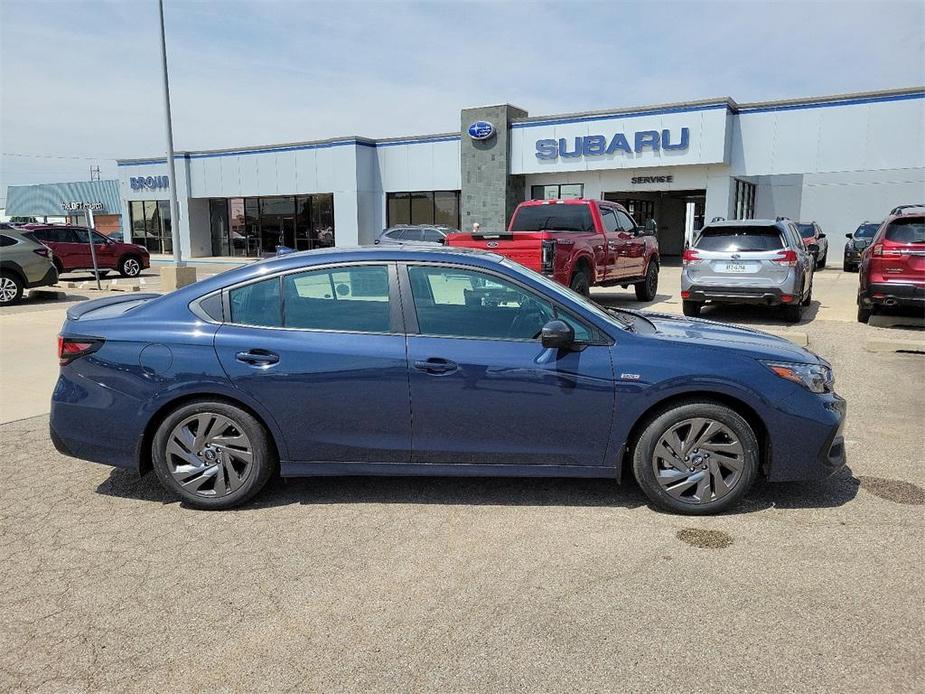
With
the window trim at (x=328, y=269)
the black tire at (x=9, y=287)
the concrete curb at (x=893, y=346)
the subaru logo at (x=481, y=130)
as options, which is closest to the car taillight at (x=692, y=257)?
the concrete curb at (x=893, y=346)

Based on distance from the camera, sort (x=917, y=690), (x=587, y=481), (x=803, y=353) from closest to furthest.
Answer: (x=917, y=690) < (x=803, y=353) < (x=587, y=481)

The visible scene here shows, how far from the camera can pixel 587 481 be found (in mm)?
4801

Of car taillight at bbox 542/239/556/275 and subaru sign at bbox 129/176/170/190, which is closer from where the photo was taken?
car taillight at bbox 542/239/556/275

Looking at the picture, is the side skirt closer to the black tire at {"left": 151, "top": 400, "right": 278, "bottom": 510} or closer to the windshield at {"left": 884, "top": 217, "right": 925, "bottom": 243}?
Answer: the black tire at {"left": 151, "top": 400, "right": 278, "bottom": 510}

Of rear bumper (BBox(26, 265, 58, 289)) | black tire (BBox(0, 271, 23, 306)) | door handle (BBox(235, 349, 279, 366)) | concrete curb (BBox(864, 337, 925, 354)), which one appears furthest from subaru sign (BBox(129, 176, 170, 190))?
door handle (BBox(235, 349, 279, 366))

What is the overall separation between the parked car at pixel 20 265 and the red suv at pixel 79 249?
573cm

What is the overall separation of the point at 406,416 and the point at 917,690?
8.72 feet

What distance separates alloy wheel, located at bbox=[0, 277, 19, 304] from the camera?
1487cm

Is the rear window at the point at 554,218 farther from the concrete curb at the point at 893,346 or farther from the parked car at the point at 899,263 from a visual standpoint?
the concrete curb at the point at 893,346

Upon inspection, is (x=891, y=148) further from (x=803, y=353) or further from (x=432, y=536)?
(x=432, y=536)

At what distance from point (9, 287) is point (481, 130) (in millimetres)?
19514

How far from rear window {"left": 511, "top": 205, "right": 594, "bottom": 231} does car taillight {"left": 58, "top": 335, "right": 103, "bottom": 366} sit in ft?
30.5

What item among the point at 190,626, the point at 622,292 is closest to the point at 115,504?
the point at 190,626

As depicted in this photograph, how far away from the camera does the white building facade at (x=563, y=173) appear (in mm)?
24938
